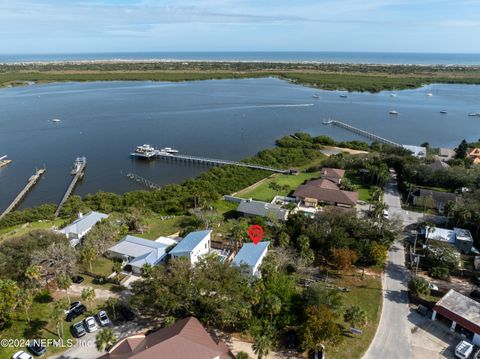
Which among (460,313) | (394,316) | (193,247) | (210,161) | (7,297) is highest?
(210,161)

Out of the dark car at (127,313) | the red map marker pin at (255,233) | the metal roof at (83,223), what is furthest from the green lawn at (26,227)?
the red map marker pin at (255,233)

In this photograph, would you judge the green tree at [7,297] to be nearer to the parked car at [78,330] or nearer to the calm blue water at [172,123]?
the parked car at [78,330]

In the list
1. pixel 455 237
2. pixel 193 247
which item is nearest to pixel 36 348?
pixel 193 247

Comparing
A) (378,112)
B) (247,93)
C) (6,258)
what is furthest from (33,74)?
(6,258)

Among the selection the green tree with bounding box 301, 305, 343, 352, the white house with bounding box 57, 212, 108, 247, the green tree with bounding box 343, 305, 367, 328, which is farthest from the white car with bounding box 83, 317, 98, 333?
the green tree with bounding box 343, 305, 367, 328

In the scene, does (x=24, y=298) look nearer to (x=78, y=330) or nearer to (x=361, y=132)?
(x=78, y=330)

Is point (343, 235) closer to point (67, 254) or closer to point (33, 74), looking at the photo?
point (67, 254)
